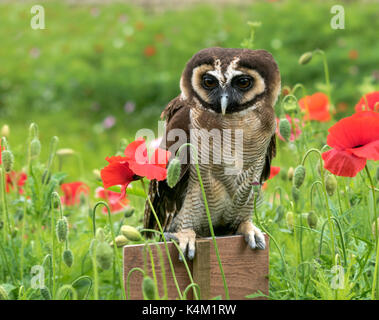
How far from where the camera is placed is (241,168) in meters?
1.57

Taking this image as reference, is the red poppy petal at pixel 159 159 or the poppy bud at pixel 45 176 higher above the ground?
the red poppy petal at pixel 159 159

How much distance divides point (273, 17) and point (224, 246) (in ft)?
15.9

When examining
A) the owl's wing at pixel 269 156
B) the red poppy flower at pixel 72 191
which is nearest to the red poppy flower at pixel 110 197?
the red poppy flower at pixel 72 191

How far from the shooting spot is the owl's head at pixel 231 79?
4.76 feet

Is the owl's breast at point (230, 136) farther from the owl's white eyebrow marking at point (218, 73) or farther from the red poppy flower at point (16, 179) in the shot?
the red poppy flower at point (16, 179)

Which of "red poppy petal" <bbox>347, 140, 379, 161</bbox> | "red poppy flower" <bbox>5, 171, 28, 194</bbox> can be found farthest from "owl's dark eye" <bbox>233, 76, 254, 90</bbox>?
"red poppy flower" <bbox>5, 171, 28, 194</bbox>

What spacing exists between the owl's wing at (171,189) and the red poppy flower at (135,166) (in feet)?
0.70

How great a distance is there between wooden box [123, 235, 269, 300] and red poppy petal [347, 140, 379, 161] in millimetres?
426

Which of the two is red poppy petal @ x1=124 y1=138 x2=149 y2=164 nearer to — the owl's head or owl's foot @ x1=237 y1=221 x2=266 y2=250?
the owl's head

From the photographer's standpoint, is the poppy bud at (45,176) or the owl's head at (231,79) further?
the poppy bud at (45,176)

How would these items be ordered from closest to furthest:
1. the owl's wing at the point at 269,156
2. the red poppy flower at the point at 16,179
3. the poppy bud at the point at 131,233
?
1. the poppy bud at the point at 131,233
2. the owl's wing at the point at 269,156
3. the red poppy flower at the point at 16,179

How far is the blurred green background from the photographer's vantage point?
17.3 feet

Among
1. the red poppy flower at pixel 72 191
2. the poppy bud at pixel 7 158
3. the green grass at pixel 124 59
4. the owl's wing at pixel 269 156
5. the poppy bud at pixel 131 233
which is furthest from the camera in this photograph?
the green grass at pixel 124 59
